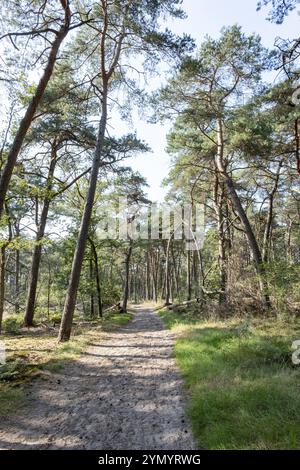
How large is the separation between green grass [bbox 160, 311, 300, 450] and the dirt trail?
1.02ft

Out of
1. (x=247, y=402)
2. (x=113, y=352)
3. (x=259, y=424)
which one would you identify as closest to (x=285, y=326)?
(x=113, y=352)

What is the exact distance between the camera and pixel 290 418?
387 cm

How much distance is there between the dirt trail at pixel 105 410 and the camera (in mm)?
4098

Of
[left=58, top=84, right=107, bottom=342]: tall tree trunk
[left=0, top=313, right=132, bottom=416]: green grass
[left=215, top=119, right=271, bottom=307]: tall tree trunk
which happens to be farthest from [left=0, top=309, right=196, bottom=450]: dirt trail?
[left=215, top=119, right=271, bottom=307]: tall tree trunk

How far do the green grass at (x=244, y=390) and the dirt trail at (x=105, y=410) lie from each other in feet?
1.02

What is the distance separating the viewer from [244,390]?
4.71m

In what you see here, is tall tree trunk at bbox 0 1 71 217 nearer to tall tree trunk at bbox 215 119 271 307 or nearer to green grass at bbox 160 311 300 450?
green grass at bbox 160 311 300 450

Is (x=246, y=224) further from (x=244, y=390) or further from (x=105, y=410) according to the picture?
(x=105, y=410)

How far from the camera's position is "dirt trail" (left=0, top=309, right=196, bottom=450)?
410cm

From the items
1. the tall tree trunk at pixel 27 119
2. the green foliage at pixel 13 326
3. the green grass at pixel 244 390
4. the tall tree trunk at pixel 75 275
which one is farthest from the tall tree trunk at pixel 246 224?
the green foliage at pixel 13 326

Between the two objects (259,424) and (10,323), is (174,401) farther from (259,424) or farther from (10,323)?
(10,323)

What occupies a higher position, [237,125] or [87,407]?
[237,125]

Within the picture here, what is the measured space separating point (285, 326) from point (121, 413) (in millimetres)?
6279

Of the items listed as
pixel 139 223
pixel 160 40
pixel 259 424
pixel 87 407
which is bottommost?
pixel 87 407
